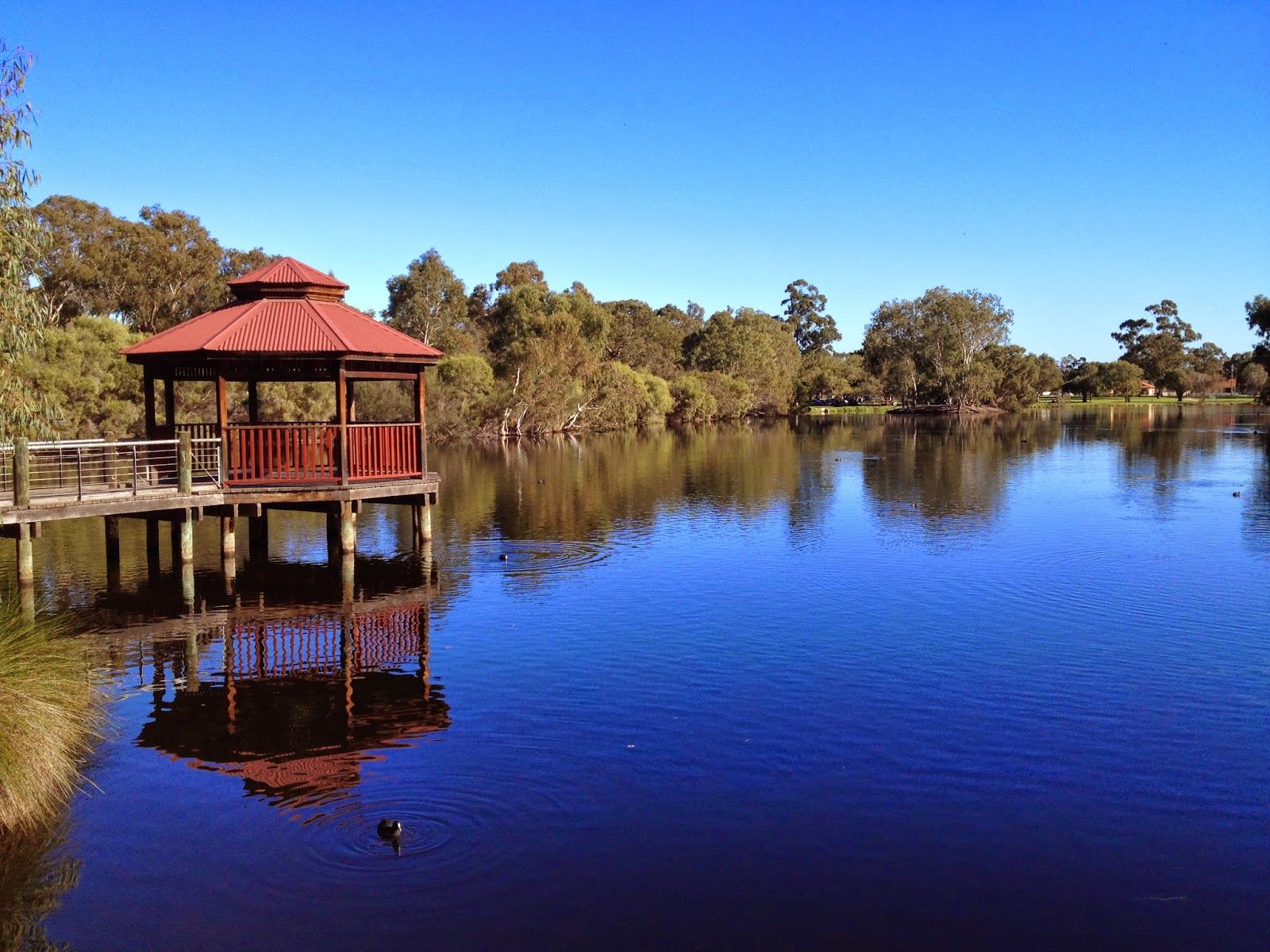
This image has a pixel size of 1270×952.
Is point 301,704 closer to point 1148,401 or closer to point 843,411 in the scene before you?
point 843,411

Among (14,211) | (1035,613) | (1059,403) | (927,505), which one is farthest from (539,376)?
(1059,403)

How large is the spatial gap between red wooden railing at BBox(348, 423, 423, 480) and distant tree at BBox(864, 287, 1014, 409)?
10156 cm

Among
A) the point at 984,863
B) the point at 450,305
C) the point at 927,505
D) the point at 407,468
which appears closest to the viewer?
the point at 984,863

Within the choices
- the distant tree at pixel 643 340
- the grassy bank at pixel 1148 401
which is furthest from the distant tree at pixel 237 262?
the grassy bank at pixel 1148 401

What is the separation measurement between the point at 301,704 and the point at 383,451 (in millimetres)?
9436

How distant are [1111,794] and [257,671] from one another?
35.0 feet

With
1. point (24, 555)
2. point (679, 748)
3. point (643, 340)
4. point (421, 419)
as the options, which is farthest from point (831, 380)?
point (679, 748)

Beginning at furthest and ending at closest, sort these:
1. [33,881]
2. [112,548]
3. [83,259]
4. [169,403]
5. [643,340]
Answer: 1. [643,340]
2. [83,259]
3. [169,403]
4. [112,548]
5. [33,881]

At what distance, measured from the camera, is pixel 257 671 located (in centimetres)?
1498

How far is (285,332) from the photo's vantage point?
2111cm

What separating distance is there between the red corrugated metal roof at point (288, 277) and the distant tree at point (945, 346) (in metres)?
102

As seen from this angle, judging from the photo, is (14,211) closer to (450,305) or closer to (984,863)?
(984,863)

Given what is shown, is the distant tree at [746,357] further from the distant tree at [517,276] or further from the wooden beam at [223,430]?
the wooden beam at [223,430]

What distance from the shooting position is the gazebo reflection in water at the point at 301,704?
11.2m
